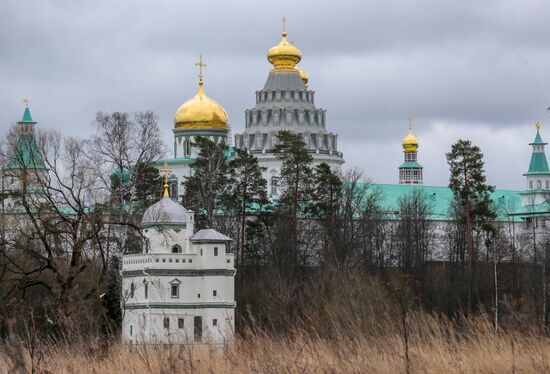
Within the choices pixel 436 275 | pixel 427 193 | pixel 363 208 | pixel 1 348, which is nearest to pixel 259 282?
pixel 436 275

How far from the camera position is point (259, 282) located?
54969 millimetres

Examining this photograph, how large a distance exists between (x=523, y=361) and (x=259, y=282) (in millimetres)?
42079

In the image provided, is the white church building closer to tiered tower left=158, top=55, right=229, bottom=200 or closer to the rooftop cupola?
tiered tower left=158, top=55, right=229, bottom=200

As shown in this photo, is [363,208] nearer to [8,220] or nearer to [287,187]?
[287,187]

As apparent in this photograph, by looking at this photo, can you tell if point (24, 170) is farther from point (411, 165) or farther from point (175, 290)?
point (411, 165)

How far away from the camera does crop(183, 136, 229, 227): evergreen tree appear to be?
2534 inches

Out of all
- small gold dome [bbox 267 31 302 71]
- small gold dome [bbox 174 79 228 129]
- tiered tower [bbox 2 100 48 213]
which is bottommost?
tiered tower [bbox 2 100 48 213]

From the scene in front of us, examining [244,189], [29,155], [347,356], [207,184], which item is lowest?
[347,356]

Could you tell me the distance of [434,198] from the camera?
100000 mm

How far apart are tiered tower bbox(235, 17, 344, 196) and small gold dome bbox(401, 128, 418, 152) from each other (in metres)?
29.3

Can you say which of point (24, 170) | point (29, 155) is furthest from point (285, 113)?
point (24, 170)

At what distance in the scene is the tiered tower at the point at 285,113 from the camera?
309ft

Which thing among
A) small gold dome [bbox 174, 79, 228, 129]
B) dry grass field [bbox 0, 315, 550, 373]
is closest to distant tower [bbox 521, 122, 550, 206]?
small gold dome [bbox 174, 79, 228, 129]

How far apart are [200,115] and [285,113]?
47.8 feet
